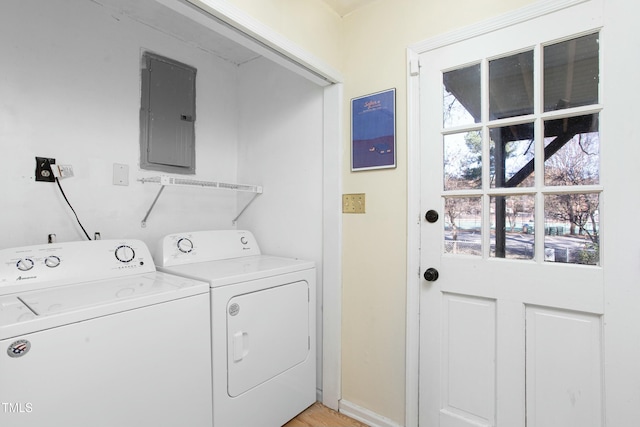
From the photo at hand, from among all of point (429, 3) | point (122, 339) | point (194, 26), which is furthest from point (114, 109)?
point (429, 3)

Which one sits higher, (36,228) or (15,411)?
(36,228)

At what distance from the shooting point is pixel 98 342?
1.03 meters

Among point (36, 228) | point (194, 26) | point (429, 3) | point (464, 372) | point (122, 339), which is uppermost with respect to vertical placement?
point (194, 26)

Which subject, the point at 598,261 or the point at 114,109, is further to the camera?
the point at 114,109

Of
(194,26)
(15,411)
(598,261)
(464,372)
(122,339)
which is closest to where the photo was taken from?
(15,411)

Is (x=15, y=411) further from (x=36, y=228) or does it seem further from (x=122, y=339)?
(x=36, y=228)

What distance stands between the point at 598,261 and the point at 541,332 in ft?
1.20

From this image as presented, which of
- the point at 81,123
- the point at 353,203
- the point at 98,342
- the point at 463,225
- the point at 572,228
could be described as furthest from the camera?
the point at 353,203

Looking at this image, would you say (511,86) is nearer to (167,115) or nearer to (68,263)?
(167,115)

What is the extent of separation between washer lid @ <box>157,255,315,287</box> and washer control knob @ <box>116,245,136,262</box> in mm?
159

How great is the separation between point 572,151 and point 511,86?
381 mm

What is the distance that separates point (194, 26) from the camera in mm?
1994

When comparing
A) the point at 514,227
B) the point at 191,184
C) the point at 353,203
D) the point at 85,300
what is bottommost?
the point at 85,300

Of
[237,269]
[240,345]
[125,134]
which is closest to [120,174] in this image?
[125,134]
